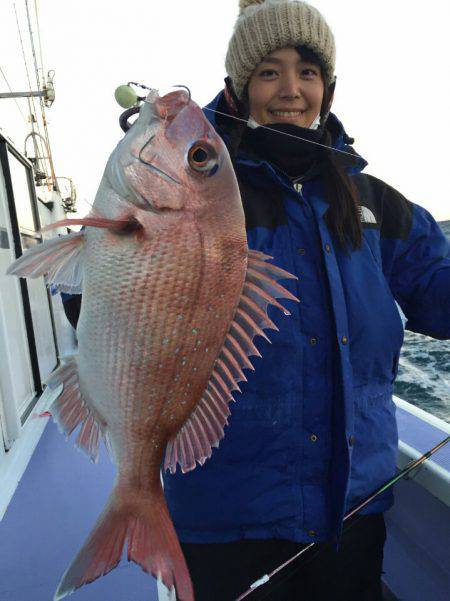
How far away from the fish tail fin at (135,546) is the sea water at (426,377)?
408 centimetres

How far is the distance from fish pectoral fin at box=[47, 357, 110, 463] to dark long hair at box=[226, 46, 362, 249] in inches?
37.4

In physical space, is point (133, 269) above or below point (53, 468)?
above

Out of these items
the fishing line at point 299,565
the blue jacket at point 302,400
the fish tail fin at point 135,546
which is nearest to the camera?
the fish tail fin at point 135,546

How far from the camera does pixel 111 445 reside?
1.28 meters

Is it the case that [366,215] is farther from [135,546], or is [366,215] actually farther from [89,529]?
[89,529]

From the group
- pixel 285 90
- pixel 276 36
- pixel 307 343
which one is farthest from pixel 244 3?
pixel 307 343

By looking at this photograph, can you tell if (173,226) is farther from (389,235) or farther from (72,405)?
(389,235)

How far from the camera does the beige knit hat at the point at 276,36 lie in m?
1.69

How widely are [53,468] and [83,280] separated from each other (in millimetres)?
2438

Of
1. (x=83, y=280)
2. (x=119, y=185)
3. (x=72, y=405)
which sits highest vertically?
(x=119, y=185)

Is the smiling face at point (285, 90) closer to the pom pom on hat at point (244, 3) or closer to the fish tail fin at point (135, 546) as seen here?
the pom pom on hat at point (244, 3)

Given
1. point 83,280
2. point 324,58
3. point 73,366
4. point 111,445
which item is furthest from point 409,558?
point 324,58

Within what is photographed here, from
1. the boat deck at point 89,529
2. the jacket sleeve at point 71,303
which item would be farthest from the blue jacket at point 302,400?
the boat deck at point 89,529

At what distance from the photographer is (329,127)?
6.26ft
